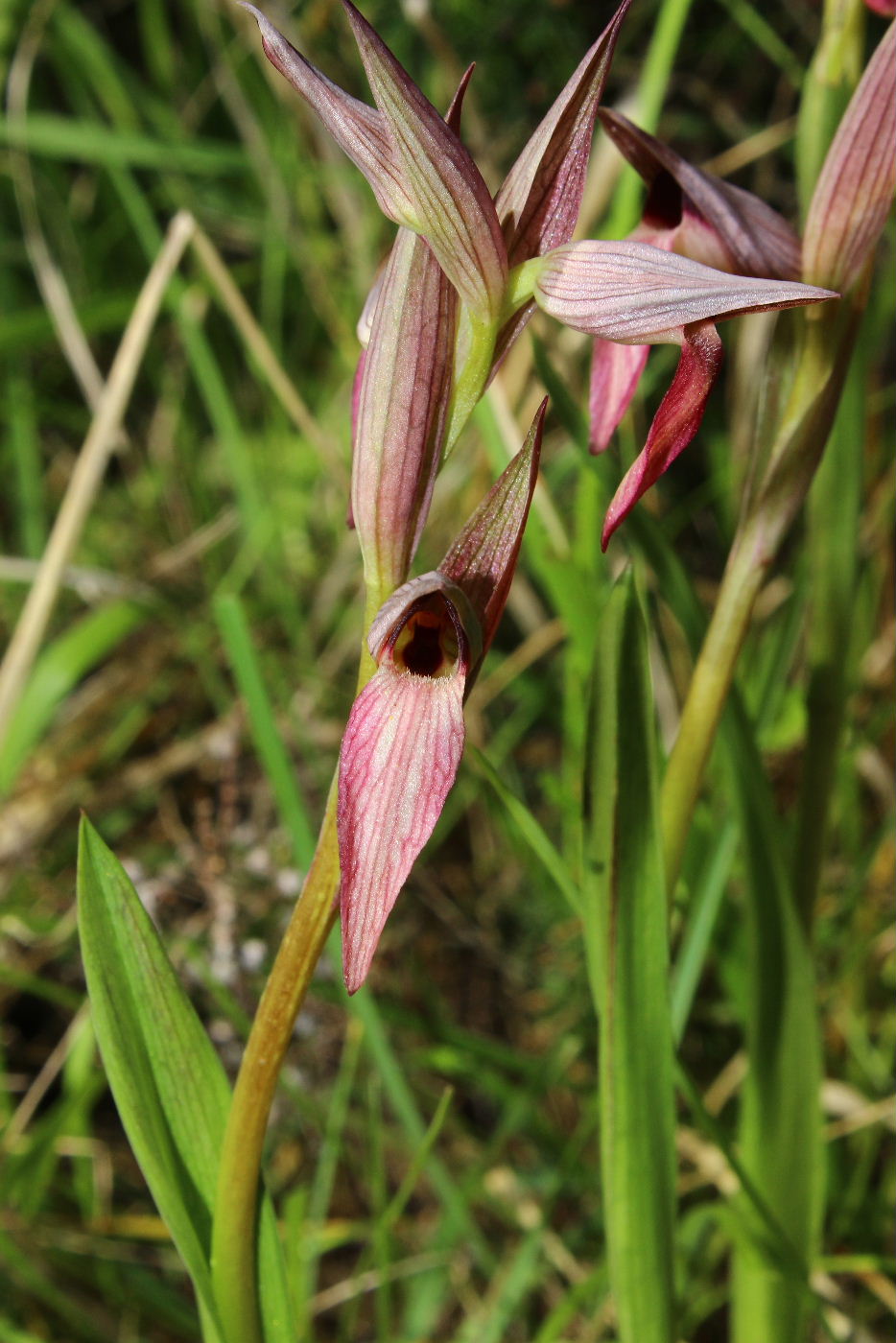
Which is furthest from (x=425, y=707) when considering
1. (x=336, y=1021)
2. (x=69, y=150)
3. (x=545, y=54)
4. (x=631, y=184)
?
(x=69, y=150)

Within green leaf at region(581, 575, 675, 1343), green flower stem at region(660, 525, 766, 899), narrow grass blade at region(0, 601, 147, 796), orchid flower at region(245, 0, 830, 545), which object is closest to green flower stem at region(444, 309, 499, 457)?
orchid flower at region(245, 0, 830, 545)

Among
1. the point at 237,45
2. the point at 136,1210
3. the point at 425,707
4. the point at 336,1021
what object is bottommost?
the point at 136,1210

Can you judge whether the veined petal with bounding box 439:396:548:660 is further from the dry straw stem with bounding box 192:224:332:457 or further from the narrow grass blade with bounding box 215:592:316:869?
the dry straw stem with bounding box 192:224:332:457

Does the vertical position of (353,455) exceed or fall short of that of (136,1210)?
it exceeds it

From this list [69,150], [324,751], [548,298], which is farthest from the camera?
[69,150]

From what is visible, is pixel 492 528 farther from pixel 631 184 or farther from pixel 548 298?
pixel 631 184

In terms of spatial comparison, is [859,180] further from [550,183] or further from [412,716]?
[412,716]

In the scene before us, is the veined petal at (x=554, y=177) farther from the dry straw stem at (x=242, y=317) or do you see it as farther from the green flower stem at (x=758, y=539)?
the dry straw stem at (x=242, y=317)
